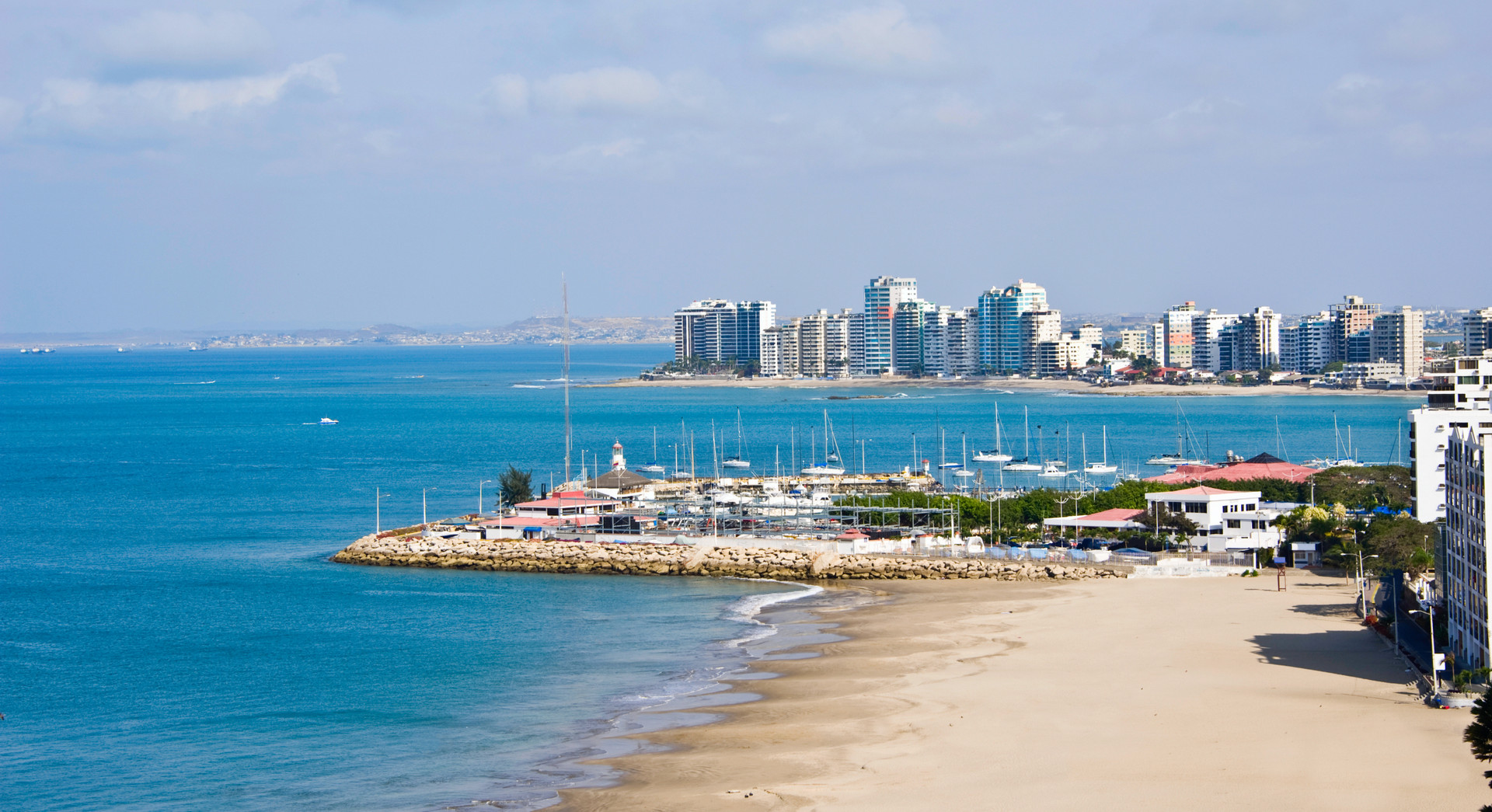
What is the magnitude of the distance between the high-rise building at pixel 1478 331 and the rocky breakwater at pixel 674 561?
129 meters

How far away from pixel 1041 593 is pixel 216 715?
18647mm

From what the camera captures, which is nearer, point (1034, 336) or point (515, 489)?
point (515, 489)

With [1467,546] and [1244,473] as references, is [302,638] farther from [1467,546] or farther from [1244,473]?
[1244,473]

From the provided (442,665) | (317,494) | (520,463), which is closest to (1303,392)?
(520,463)

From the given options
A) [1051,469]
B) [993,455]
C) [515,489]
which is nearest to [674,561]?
[515,489]

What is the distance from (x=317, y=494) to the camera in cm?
6275

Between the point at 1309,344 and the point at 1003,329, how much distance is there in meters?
39.5

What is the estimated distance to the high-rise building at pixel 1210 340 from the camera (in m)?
191

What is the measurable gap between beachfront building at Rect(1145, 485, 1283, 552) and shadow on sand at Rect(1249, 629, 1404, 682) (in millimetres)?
10959

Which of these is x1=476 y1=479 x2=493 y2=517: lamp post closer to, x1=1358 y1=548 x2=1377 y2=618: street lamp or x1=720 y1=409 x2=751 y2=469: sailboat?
x1=720 y1=409 x2=751 y2=469: sailboat

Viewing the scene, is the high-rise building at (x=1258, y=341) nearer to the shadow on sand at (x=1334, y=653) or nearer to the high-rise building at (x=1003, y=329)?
the high-rise building at (x=1003, y=329)

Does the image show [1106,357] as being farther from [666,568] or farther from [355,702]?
[355,702]

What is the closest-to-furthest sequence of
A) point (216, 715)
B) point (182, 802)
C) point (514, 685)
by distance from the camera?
1. point (182, 802)
2. point (216, 715)
3. point (514, 685)

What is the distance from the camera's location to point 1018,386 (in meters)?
176
